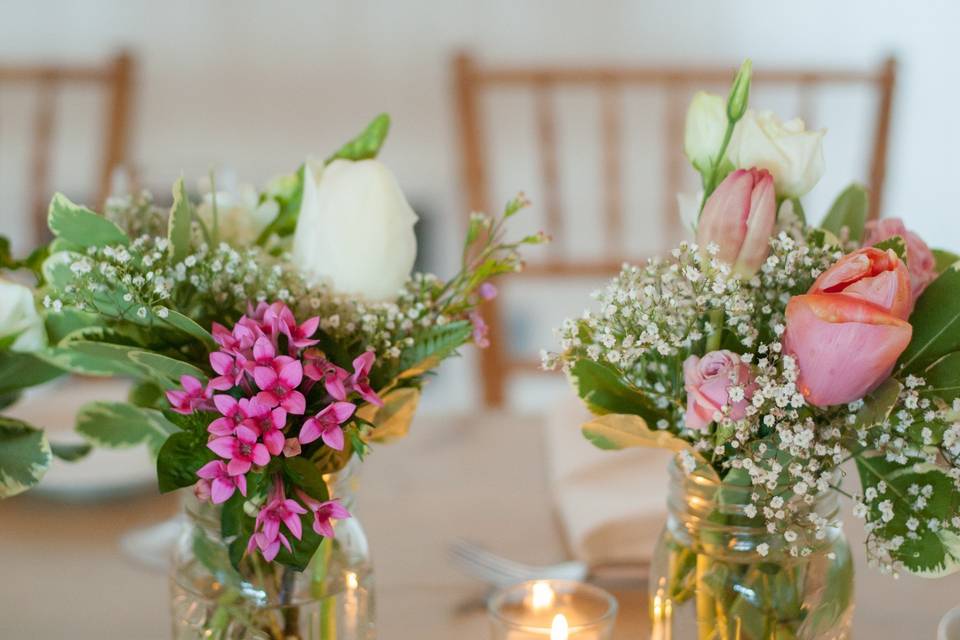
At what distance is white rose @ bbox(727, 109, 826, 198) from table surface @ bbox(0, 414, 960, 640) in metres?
0.32

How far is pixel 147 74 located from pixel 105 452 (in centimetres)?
171

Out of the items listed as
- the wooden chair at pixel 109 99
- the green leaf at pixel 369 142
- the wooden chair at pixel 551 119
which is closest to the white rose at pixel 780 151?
the green leaf at pixel 369 142

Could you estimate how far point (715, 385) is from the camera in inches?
19.4

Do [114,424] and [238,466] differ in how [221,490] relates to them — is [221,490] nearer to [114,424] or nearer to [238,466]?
[238,466]

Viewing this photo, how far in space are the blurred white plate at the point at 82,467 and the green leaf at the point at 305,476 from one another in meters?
0.35

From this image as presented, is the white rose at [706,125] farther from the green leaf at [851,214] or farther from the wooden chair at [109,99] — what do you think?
the wooden chair at [109,99]

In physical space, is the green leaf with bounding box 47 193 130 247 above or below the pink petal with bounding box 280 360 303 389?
above

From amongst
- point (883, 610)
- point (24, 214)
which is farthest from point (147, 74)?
point (883, 610)

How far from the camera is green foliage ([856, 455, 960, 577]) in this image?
0.53 m

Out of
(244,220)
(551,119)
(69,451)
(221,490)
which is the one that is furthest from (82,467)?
(551,119)

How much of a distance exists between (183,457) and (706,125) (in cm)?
32

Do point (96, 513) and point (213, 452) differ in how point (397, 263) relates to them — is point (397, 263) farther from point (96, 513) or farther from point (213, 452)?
point (96, 513)

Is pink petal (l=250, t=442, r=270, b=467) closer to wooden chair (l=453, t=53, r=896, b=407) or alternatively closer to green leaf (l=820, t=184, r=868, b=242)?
green leaf (l=820, t=184, r=868, b=242)

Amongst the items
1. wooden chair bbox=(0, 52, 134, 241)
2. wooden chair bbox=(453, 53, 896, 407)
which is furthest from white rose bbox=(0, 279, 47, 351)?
wooden chair bbox=(0, 52, 134, 241)
